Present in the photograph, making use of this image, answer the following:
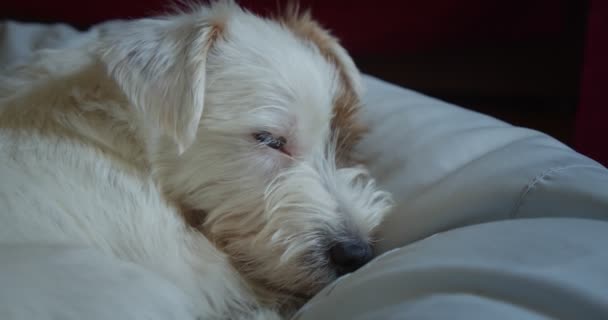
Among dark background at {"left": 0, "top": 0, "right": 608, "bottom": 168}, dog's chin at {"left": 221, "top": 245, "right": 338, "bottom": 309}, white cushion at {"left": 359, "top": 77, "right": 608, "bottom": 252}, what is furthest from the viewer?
dark background at {"left": 0, "top": 0, "right": 608, "bottom": 168}

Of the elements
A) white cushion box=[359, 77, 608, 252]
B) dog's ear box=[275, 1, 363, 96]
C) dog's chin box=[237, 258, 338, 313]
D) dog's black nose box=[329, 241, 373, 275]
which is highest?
dog's ear box=[275, 1, 363, 96]

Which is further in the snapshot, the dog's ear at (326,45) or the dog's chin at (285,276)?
the dog's ear at (326,45)

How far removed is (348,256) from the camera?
46.3 inches

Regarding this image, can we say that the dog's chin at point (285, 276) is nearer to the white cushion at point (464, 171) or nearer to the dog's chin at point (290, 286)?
the dog's chin at point (290, 286)

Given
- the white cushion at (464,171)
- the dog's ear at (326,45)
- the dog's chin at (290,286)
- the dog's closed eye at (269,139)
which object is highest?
the dog's ear at (326,45)

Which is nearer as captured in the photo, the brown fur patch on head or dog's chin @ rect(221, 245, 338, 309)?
dog's chin @ rect(221, 245, 338, 309)

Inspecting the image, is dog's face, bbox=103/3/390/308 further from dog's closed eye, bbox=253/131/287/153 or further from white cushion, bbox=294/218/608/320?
white cushion, bbox=294/218/608/320

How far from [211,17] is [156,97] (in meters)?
0.25

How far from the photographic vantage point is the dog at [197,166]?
113 cm

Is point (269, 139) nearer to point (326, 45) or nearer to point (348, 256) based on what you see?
point (348, 256)

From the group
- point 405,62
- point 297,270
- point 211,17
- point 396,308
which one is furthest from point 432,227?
point 405,62

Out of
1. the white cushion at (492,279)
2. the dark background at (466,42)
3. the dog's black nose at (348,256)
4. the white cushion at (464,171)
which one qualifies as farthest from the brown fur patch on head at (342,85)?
the dark background at (466,42)

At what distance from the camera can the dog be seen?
1.13m

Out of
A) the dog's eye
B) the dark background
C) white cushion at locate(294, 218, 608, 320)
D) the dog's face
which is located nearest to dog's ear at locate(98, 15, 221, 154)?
the dog's face
